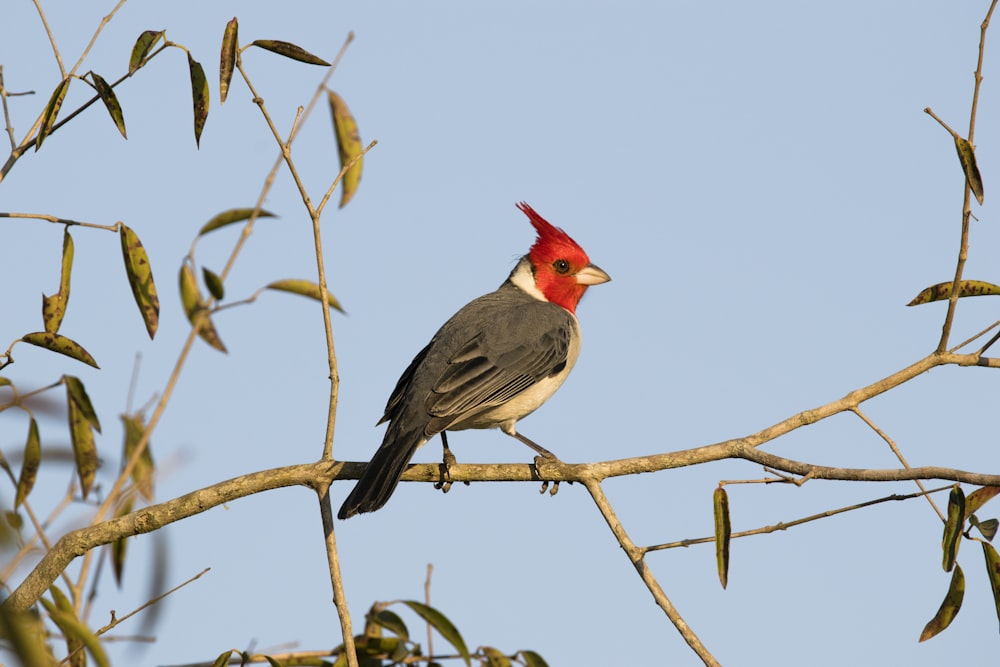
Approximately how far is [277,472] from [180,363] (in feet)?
4.50

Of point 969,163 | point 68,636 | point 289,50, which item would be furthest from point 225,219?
point 969,163

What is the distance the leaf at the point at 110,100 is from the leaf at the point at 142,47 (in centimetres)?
9

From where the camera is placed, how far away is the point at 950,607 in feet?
10.7

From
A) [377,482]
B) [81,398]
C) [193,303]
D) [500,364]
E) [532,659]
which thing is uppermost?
[500,364]

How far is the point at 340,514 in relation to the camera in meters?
4.35

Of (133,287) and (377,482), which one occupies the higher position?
(133,287)

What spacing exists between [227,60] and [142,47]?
10.1 inches

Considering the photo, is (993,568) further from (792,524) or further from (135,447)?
(135,447)

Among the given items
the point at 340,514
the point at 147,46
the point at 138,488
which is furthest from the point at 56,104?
the point at 340,514

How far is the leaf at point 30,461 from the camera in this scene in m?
3.00

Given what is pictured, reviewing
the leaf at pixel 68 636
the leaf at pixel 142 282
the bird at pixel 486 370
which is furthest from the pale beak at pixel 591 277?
the leaf at pixel 68 636

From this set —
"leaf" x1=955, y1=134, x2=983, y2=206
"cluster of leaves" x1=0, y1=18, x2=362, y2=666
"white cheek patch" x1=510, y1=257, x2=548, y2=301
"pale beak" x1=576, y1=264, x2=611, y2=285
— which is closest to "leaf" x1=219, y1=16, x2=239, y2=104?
"cluster of leaves" x1=0, y1=18, x2=362, y2=666

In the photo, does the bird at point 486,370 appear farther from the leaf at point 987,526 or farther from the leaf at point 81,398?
the leaf at point 987,526

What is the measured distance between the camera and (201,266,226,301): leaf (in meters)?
2.60
